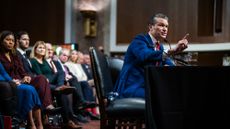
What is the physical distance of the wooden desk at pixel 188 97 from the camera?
2.41 meters

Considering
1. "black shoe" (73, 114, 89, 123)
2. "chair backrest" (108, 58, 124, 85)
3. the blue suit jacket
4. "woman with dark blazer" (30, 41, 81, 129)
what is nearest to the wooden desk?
the blue suit jacket

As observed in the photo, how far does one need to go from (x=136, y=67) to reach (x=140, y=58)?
134 mm

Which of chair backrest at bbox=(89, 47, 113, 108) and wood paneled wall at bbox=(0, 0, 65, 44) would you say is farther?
wood paneled wall at bbox=(0, 0, 65, 44)

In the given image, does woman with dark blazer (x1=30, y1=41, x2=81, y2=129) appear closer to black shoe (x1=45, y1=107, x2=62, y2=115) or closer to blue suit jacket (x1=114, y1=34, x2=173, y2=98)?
black shoe (x1=45, y1=107, x2=62, y2=115)

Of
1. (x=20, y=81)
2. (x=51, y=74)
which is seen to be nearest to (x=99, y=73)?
(x=20, y=81)

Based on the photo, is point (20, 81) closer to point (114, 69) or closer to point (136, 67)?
point (114, 69)

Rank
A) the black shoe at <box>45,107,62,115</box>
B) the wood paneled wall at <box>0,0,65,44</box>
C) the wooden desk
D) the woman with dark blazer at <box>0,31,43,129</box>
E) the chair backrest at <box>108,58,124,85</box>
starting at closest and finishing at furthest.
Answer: the wooden desk
the chair backrest at <box>108,58,124,85</box>
the woman with dark blazer at <box>0,31,43,129</box>
the black shoe at <box>45,107,62,115</box>
the wood paneled wall at <box>0,0,65,44</box>

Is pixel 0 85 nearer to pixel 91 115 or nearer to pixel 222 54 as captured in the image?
pixel 91 115

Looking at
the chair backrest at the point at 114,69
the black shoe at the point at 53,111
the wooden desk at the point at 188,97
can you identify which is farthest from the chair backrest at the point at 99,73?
the black shoe at the point at 53,111

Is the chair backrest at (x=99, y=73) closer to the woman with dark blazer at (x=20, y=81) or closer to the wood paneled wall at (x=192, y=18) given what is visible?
the woman with dark blazer at (x=20, y=81)

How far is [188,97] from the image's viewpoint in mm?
2430

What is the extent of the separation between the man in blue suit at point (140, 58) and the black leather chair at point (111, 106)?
0.45 feet

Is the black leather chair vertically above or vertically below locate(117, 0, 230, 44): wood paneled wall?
below

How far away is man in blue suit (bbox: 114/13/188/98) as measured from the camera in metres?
3.03
